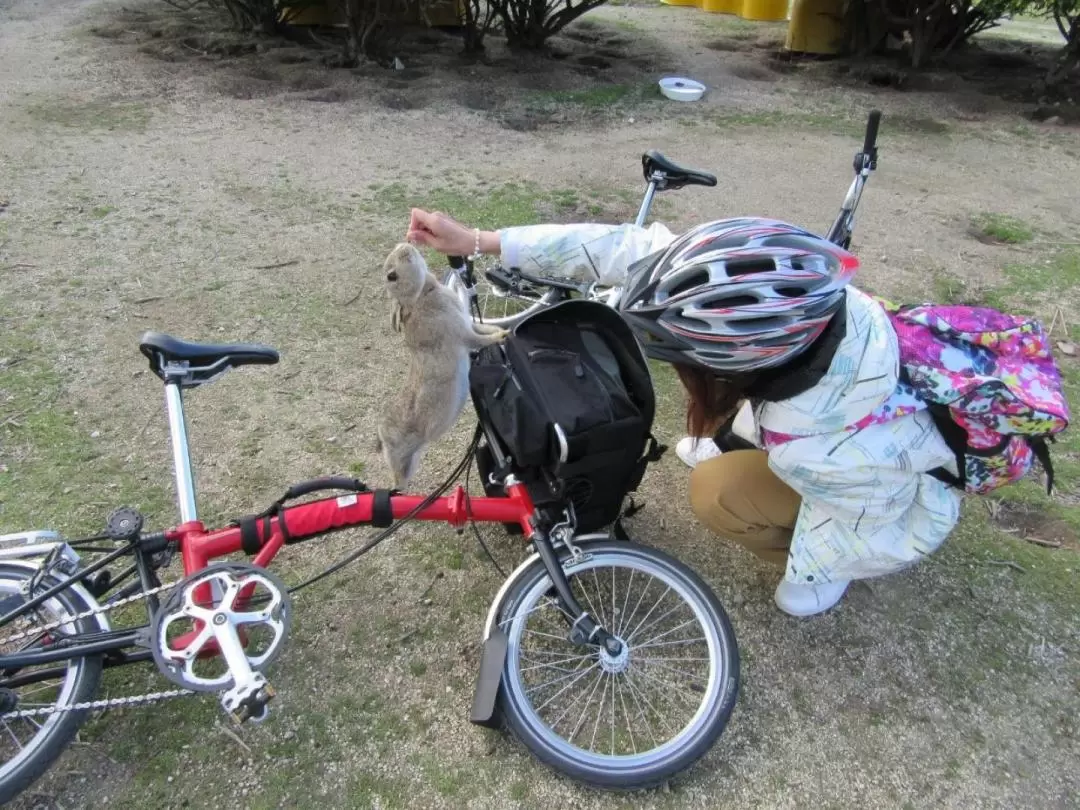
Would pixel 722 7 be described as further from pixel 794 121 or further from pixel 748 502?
pixel 748 502

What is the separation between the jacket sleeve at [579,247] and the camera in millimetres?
2281

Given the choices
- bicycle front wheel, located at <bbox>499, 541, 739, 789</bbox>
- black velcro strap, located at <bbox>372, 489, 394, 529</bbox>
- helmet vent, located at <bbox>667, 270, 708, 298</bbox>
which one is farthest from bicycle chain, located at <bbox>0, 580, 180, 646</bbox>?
helmet vent, located at <bbox>667, 270, 708, 298</bbox>

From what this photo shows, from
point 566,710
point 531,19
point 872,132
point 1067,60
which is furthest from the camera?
point 531,19

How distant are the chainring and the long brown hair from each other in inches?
46.3

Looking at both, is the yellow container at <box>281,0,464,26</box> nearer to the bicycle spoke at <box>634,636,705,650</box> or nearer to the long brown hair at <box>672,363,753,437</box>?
the long brown hair at <box>672,363,753,437</box>

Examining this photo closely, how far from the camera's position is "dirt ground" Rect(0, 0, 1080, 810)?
198 cm

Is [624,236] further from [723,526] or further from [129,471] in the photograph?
[129,471]

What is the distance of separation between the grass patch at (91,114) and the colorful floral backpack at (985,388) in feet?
19.0

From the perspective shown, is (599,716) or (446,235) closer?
(599,716)

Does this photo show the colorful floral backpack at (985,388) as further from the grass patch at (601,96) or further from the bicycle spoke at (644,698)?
the grass patch at (601,96)

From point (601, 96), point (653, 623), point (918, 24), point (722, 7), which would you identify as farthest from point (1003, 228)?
point (722, 7)

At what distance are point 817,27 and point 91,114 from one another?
8.07m

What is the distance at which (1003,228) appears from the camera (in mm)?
5055

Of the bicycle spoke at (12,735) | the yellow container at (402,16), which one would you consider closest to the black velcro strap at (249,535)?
the bicycle spoke at (12,735)
